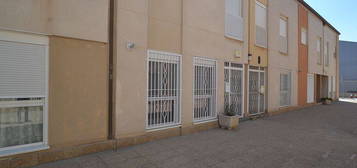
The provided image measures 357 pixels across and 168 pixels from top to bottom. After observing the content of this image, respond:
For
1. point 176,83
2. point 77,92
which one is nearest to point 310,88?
point 176,83

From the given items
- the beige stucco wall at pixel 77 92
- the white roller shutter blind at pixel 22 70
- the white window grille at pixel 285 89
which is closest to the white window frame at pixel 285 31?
the white window grille at pixel 285 89

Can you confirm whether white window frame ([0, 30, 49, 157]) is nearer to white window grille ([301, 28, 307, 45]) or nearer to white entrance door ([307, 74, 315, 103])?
white window grille ([301, 28, 307, 45])

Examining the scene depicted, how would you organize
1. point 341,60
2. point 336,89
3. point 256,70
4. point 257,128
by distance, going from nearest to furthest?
point 257,128 → point 256,70 → point 336,89 → point 341,60

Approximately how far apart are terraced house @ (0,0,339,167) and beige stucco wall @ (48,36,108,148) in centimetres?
2

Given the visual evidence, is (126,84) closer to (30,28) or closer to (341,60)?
(30,28)

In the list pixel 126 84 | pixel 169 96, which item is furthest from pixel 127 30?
pixel 169 96

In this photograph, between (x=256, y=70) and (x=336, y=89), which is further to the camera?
(x=336, y=89)

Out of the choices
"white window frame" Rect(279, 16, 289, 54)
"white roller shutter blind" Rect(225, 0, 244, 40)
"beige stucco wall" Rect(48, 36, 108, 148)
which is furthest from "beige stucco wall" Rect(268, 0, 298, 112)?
"beige stucco wall" Rect(48, 36, 108, 148)

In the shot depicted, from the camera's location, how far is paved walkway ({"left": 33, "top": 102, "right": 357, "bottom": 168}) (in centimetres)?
442

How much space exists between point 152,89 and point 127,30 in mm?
1711

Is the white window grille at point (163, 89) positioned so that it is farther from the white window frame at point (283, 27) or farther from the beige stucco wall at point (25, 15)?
the white window frame at point (283, 27)

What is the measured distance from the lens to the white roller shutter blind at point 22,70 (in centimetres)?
392

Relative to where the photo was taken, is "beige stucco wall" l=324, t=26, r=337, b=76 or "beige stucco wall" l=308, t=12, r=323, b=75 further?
"beige stucco wall" l=324, t=26, r=337, b=76

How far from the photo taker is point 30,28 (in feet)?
13.5
